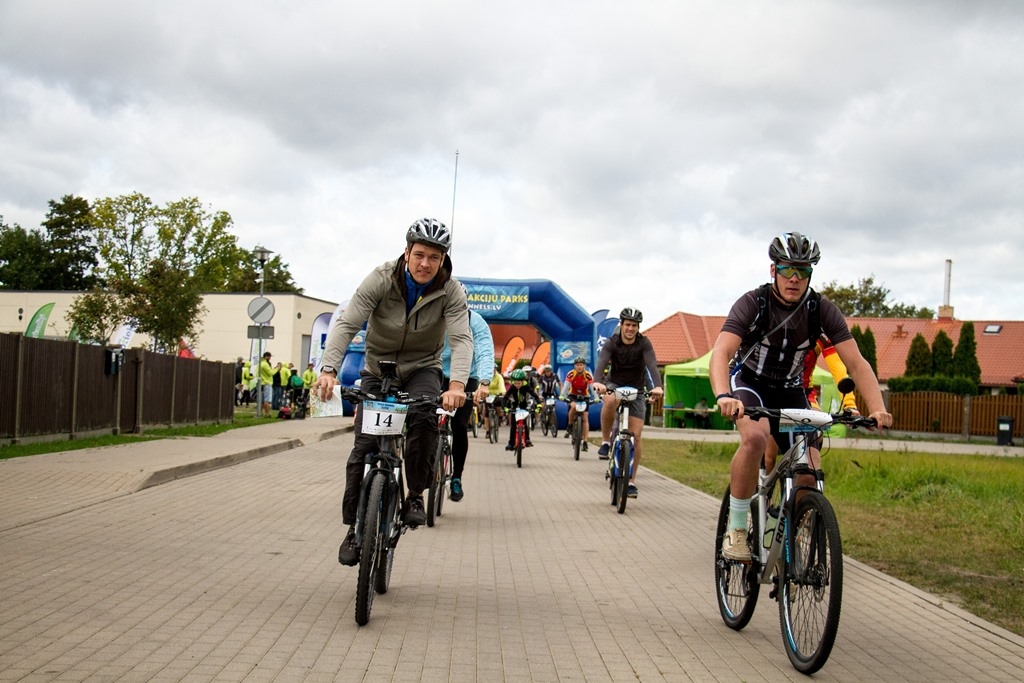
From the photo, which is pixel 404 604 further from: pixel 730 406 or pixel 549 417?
pixel 549 417

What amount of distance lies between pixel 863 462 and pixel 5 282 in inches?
2765

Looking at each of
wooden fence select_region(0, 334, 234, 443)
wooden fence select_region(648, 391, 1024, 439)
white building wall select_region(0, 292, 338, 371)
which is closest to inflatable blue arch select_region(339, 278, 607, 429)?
wooden fence select_region(648, 391, 1024, 439)

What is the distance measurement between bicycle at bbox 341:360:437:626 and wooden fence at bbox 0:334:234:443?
965cm

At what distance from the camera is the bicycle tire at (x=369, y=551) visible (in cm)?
543

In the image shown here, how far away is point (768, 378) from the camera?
600 cm

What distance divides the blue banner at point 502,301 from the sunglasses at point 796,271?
30.3 meters

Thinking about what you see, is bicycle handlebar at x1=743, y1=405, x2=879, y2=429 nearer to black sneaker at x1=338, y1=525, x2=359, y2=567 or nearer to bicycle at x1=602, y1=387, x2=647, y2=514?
black sneaker at x1=338, y1=525, x2=359, y2=567

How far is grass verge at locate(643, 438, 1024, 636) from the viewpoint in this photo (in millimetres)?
7527

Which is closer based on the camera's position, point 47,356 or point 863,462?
point 47,356

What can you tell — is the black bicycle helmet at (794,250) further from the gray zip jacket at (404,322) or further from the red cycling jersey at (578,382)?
the red cycling jersey at (578,382)

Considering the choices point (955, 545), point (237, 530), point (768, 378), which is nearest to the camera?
point (768, 378)

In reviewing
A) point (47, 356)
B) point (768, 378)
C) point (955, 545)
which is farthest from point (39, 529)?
point (47, 356)

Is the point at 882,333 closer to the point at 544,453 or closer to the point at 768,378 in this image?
the point at 544,453

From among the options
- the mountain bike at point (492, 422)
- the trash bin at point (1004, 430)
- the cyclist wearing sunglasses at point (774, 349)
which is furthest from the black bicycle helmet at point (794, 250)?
the trash bin at point (1004, 430)
